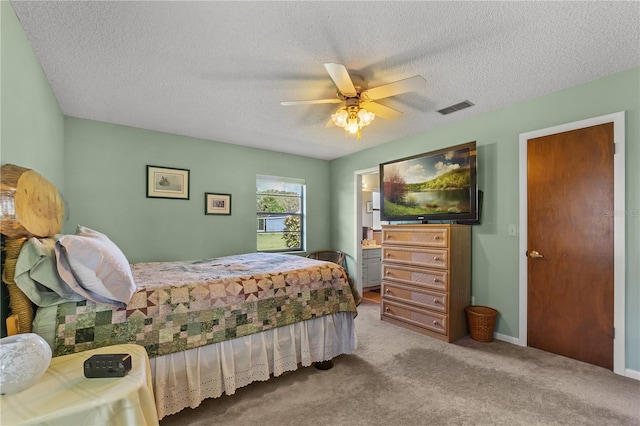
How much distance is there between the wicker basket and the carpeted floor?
0.75 feet

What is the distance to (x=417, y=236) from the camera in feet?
11.1

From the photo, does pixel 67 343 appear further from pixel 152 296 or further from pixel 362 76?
pixel 362 76

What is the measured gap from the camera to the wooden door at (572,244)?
2.41 m

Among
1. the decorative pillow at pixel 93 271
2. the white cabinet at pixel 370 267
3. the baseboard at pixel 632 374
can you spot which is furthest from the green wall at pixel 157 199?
the baseboard at pixel 632 374

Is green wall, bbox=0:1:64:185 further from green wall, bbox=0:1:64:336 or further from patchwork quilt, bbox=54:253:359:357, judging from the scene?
patchwork quilt, bbox=54:253:359:357

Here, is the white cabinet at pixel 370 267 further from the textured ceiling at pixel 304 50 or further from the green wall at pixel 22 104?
the green wall at pixel 22 104

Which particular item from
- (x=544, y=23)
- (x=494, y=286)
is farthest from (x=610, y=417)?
(x=544, y=23)

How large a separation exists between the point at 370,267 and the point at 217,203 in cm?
293

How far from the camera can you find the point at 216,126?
356 centimetres

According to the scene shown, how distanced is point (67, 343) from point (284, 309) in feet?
4.34

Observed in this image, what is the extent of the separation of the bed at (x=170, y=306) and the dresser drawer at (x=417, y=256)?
998 millimetres

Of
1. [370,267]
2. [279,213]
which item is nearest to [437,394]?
[370,267]

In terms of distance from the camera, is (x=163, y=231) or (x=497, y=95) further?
(x=163, y=231)

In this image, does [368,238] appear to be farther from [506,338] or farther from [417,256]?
[506,338]
